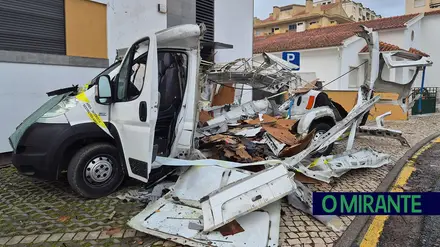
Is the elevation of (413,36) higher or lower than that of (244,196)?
higher

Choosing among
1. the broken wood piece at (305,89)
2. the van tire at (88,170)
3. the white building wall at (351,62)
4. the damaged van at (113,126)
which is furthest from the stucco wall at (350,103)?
the van tire at (88,170)

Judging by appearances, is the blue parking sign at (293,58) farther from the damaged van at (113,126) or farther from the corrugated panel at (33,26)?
the corrugated panel at (33,26)

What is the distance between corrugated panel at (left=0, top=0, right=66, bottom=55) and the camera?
6496 mm

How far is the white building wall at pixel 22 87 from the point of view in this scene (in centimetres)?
646

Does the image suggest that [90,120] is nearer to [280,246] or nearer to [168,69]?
[168,69]

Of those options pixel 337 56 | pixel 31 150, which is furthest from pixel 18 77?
pixel 337 56

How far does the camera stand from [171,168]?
193 inches

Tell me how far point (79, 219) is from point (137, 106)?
1601 millimetres

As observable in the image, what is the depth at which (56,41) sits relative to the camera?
7.25m

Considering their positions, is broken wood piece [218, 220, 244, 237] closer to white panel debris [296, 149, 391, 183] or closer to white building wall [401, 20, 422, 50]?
white panel debris [296, 149, 391, 183]

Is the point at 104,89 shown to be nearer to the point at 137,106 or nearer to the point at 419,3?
the point at 137,106

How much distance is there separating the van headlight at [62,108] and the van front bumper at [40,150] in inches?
6.4

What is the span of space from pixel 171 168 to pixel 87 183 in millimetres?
1211

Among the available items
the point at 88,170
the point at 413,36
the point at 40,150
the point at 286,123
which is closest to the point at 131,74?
the point at 88,170
